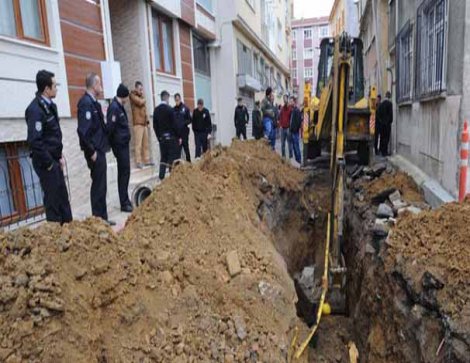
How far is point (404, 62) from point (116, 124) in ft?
24.4

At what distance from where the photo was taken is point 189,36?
42.1ft

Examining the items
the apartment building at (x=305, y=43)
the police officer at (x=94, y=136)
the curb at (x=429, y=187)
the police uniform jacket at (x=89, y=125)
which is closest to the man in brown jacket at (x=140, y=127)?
the police officer at (x=94, y=136)

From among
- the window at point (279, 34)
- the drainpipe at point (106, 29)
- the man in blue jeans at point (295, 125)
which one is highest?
the window at point (279, 34)

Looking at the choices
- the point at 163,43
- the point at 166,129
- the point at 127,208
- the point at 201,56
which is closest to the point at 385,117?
the point at 166,129

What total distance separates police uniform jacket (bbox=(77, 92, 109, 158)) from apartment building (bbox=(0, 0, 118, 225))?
1.25 m

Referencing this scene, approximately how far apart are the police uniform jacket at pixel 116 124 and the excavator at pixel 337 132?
3.08 meters

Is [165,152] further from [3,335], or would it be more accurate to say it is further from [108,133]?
[3,335]

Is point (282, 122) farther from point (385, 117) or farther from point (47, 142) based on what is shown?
point (47, 142)

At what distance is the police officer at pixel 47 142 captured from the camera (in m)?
4.11

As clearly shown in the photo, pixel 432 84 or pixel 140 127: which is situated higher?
pixel 432 84

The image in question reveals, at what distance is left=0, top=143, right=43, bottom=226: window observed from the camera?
5.45 metres

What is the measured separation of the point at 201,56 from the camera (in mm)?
15773

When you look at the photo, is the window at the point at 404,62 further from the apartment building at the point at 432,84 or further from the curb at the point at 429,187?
the curb at the point at 429,187

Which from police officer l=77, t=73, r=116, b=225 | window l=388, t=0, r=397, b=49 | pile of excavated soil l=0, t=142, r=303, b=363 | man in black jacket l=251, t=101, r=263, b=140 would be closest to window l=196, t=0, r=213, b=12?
man in black jacket l=251, t=101, r=263, b=140
